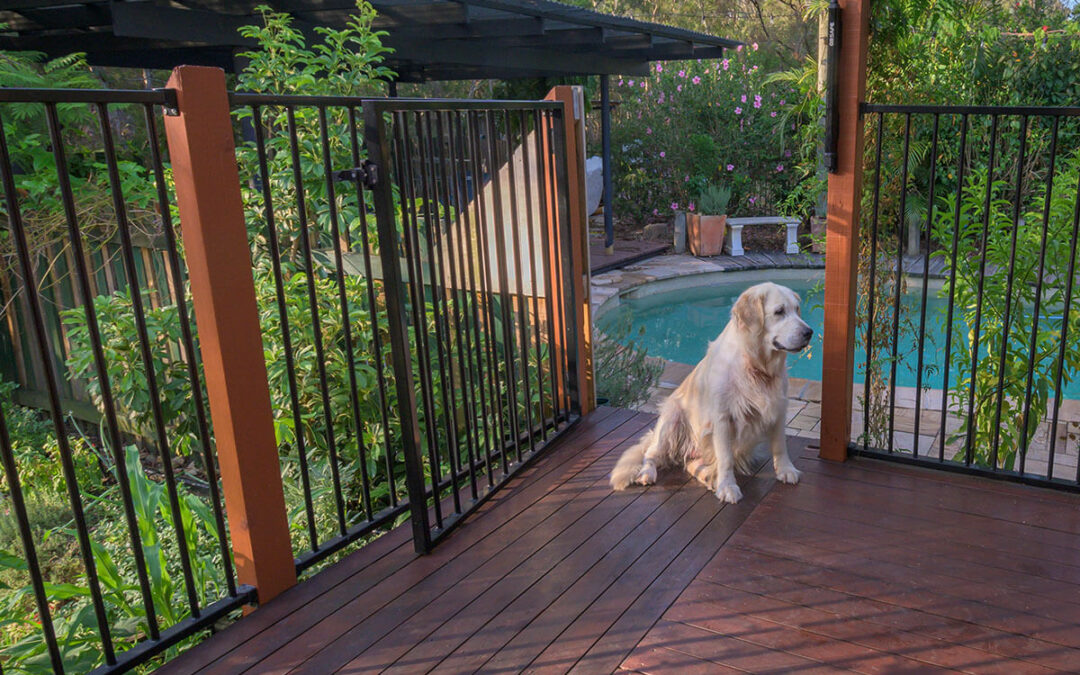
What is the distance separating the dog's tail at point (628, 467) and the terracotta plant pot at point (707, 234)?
28.3ft

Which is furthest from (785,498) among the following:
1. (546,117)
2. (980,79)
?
(980,79)

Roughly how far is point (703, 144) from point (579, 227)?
30.6ft

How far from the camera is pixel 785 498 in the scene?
10.2 ft

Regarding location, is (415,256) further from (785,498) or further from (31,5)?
(31,5)

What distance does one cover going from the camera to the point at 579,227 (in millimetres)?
3941

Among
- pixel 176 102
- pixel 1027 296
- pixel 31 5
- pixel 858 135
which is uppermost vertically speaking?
pixel 31 5

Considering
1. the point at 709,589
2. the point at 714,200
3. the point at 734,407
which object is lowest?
the point at 709,589

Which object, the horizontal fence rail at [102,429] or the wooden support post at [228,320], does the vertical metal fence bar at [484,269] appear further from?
the horizontal fence rail at [102,429]

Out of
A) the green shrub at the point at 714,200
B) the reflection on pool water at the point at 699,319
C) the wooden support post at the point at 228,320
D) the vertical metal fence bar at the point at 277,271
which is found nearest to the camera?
the wooden support post at the point at 228,320

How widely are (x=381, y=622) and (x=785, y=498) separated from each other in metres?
1.60

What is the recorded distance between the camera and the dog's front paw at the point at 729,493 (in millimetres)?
3102

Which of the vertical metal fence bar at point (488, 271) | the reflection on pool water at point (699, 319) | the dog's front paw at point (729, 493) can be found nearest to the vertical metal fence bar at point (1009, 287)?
the dog's front paw at point (729, 493)

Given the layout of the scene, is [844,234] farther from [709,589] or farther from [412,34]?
[412,34]

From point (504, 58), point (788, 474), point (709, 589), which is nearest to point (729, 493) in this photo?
point (788, 474)
